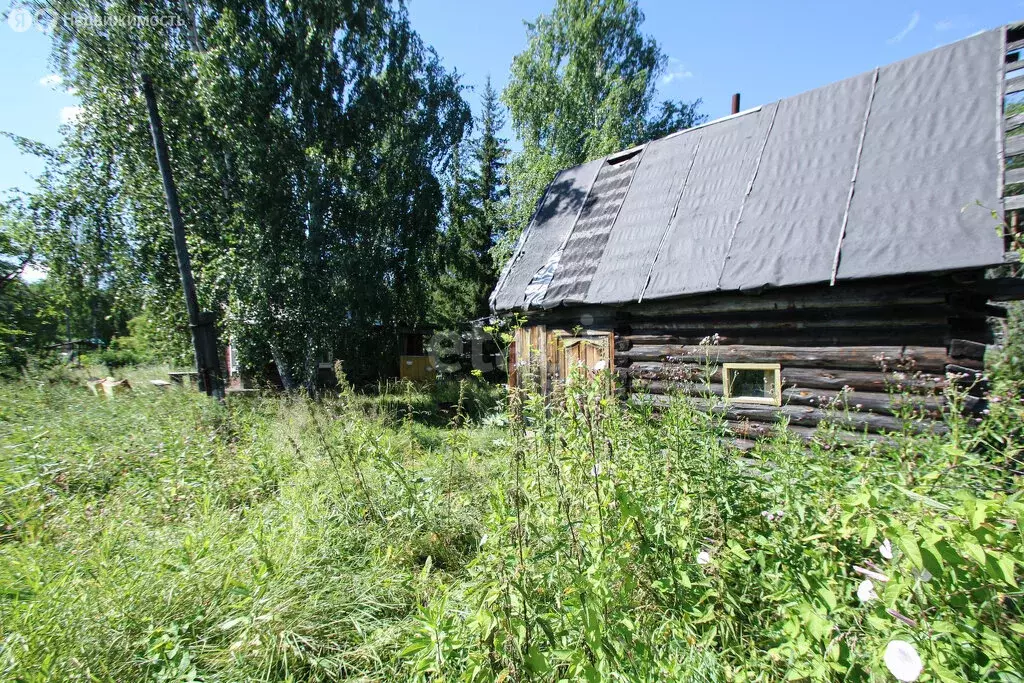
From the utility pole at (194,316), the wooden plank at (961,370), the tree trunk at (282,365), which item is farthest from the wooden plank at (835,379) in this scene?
the tree trunk at (282,365)

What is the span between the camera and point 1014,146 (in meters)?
4.35

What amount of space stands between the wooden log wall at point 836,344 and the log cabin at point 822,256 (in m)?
0.02

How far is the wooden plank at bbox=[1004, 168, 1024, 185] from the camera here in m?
4.20

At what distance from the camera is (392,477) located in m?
4.25

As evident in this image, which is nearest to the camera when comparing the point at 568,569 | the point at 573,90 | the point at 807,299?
the point at 568,569

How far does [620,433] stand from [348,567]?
7.08 ft

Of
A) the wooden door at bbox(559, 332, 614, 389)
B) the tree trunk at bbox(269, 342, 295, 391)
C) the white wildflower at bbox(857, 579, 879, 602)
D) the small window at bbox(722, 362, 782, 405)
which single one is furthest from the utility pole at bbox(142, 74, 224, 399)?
the white wildflower at bbox(857, 579, 879, 602)

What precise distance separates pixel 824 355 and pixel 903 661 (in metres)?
4.66

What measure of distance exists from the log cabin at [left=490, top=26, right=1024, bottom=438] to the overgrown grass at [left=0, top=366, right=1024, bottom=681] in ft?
2.51

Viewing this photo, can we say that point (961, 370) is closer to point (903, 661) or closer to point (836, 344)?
point (836, 344)

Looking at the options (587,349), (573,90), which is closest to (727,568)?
(587,349)

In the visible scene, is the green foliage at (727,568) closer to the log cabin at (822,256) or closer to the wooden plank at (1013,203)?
the log cabin at (822,256)

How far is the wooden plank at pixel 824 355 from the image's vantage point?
A: 4.38 m

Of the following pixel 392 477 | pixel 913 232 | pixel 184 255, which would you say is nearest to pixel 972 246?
pixel 913 232
